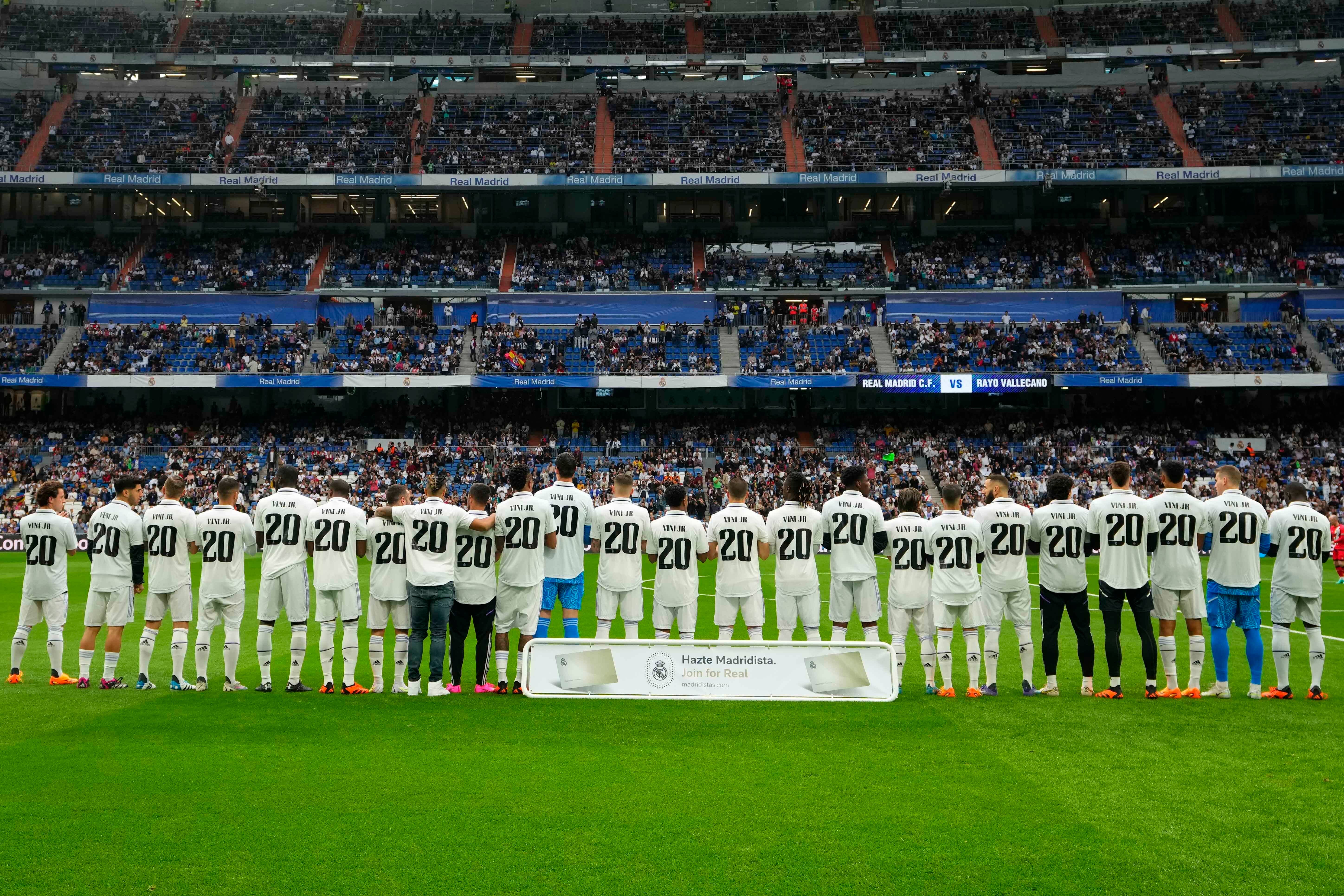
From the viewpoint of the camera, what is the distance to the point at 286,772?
25.8 feet

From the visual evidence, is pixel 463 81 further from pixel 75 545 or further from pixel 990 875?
pixel 990 875

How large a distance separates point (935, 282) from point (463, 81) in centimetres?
2895

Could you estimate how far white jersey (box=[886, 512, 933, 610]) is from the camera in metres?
11.2

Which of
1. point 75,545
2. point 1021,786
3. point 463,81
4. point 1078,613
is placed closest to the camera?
point 1021,786

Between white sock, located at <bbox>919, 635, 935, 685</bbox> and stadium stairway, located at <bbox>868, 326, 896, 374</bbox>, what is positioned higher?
stadium stairway, located at <bbox>868, 326, 896, 374</bbox>

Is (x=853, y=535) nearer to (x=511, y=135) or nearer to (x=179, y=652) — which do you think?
(x=179, y=652)

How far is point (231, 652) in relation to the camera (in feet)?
36.4

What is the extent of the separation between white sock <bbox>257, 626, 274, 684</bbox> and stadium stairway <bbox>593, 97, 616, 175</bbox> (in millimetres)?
41457

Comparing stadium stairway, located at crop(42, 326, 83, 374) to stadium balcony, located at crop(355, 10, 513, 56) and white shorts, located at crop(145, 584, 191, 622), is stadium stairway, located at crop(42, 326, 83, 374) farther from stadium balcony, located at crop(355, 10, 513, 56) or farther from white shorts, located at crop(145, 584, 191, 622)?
white shorts, located at crop(145, 584, 191, 622)

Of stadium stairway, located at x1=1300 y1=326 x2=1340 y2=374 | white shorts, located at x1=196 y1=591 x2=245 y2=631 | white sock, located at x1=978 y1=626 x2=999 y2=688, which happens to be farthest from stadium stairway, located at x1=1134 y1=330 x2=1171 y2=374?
white shorts, located at x1=196 y1=591 x2=245 y2=631

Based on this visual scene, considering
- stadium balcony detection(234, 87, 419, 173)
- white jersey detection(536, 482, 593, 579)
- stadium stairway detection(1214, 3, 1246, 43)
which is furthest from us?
stadium stairway detection(1214, 3, 1246, 43)

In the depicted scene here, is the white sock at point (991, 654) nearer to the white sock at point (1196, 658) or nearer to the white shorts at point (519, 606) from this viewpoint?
the white sock at point (1196, 658)

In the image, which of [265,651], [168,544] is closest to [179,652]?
[265,651]

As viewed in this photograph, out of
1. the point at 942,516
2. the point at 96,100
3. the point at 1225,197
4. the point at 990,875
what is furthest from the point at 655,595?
the point at 96,100
